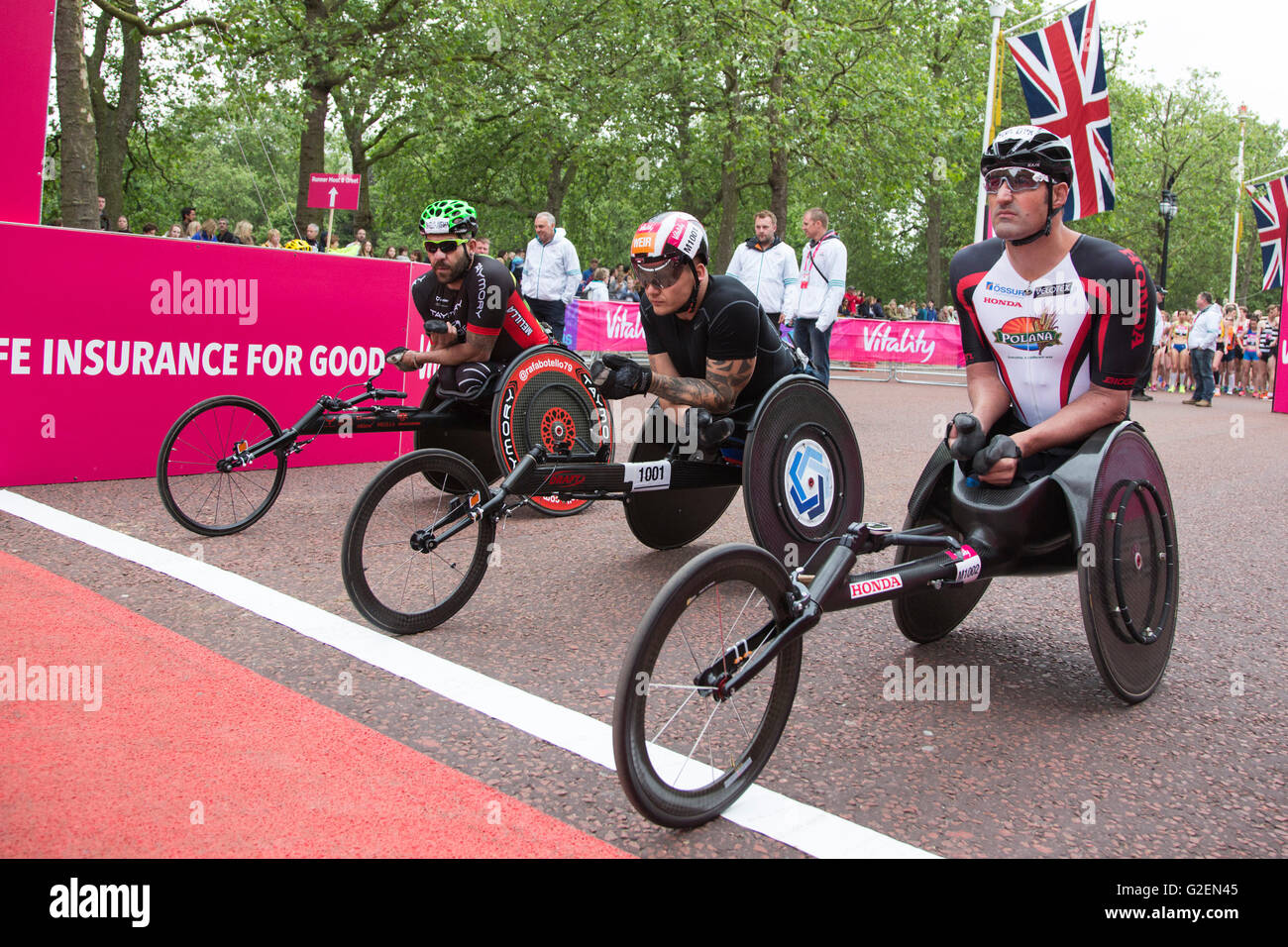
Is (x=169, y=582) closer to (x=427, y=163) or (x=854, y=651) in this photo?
(x=854, y=651)

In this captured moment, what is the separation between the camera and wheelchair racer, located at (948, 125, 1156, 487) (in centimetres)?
384

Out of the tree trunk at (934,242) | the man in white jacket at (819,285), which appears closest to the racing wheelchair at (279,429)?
the man in white jacket at (819,285)

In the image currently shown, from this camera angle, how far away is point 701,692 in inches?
113

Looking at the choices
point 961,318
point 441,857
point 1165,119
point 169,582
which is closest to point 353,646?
point 169,582

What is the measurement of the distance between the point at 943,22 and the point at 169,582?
32661mm

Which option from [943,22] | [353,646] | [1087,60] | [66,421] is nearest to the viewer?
[353,646]

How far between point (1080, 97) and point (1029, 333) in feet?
53.1

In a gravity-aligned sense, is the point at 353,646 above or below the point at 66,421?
below

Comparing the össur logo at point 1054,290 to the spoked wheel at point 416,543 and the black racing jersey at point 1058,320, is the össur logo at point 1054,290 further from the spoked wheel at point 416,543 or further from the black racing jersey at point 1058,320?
the spoked wheel at point 416,543

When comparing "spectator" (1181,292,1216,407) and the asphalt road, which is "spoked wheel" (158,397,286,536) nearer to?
the asphalt road

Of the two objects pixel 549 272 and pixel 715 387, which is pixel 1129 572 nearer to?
pixel 715 387

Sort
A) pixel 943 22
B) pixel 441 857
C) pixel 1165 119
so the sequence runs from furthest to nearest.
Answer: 1. pixel 1165 119
2. pixel 943 22
3. pixel 441 857

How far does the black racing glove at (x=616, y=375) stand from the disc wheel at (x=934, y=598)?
4.05 ft
